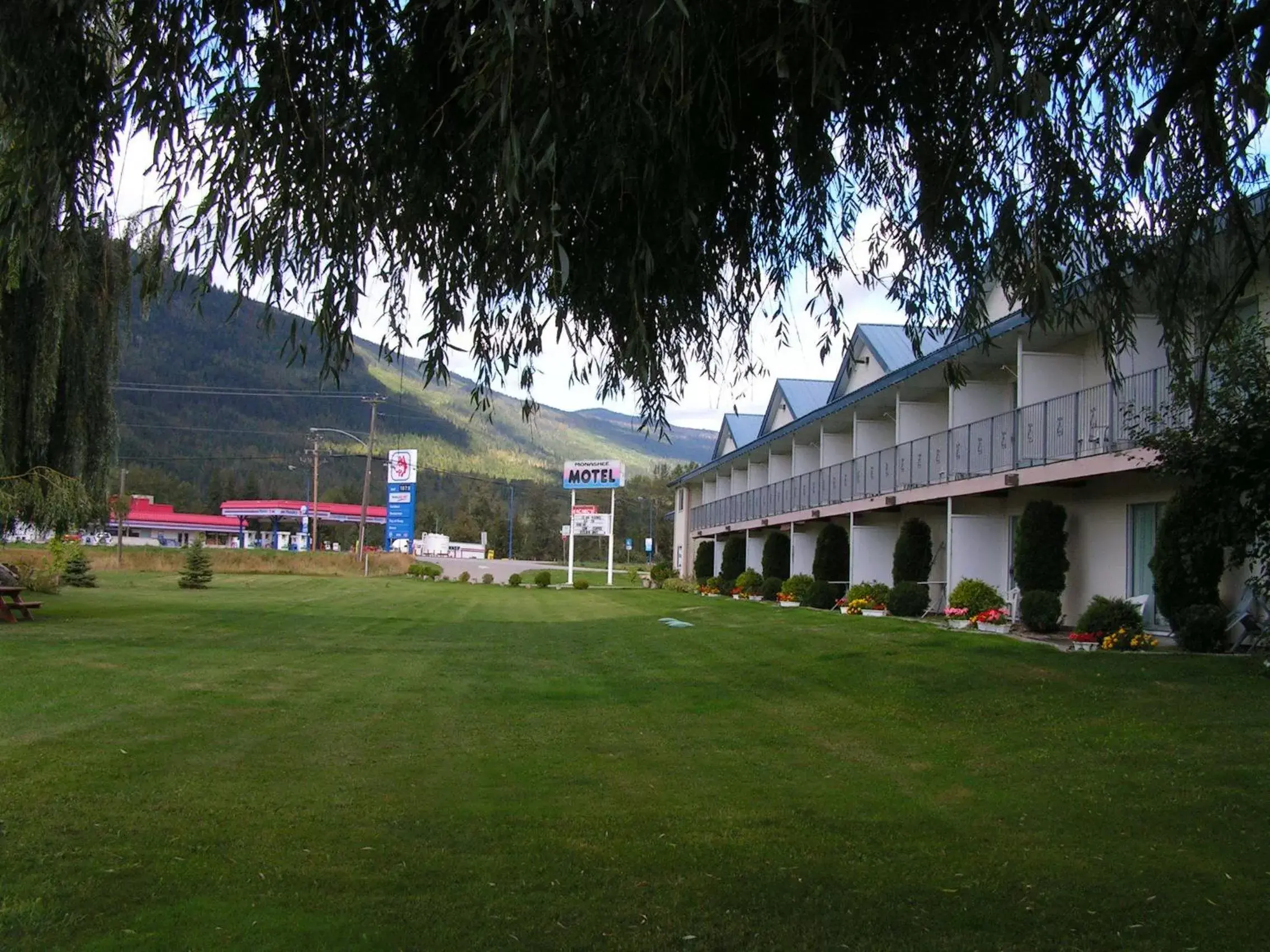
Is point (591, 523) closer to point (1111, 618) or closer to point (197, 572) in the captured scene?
point (197, 572)

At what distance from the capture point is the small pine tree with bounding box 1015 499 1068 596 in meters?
18.0

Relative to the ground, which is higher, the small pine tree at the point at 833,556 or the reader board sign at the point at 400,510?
the reader board sign at the point at 400,510

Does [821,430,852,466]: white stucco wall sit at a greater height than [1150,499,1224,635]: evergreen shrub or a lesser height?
greater

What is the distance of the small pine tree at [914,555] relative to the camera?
78.4ft

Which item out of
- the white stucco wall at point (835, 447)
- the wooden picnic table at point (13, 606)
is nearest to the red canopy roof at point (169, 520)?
the wooden picnic table at point (13, 606)

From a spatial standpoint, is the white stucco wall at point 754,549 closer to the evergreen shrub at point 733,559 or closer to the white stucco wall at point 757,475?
the evergreen shrub at point 733,559

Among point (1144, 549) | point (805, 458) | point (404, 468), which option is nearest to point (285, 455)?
point (404, 468)

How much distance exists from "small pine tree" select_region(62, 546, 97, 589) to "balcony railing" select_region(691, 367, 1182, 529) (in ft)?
79.2

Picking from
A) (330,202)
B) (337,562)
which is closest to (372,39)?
(330,202)

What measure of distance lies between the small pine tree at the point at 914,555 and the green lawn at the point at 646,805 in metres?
9.41

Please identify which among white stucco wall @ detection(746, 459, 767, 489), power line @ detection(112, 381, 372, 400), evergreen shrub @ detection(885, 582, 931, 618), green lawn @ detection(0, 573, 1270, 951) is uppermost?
power line @ detection(112, 381, 372, 400)

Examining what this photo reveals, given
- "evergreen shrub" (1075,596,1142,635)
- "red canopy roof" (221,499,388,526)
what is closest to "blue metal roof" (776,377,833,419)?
"evergreen shrub" (1075,596,1142,635)

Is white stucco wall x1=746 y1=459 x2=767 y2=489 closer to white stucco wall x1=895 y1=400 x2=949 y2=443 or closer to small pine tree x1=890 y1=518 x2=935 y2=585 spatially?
white stucco wall x1=895 y1=400 x2=949 y2=443

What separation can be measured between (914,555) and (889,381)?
13.2ft
